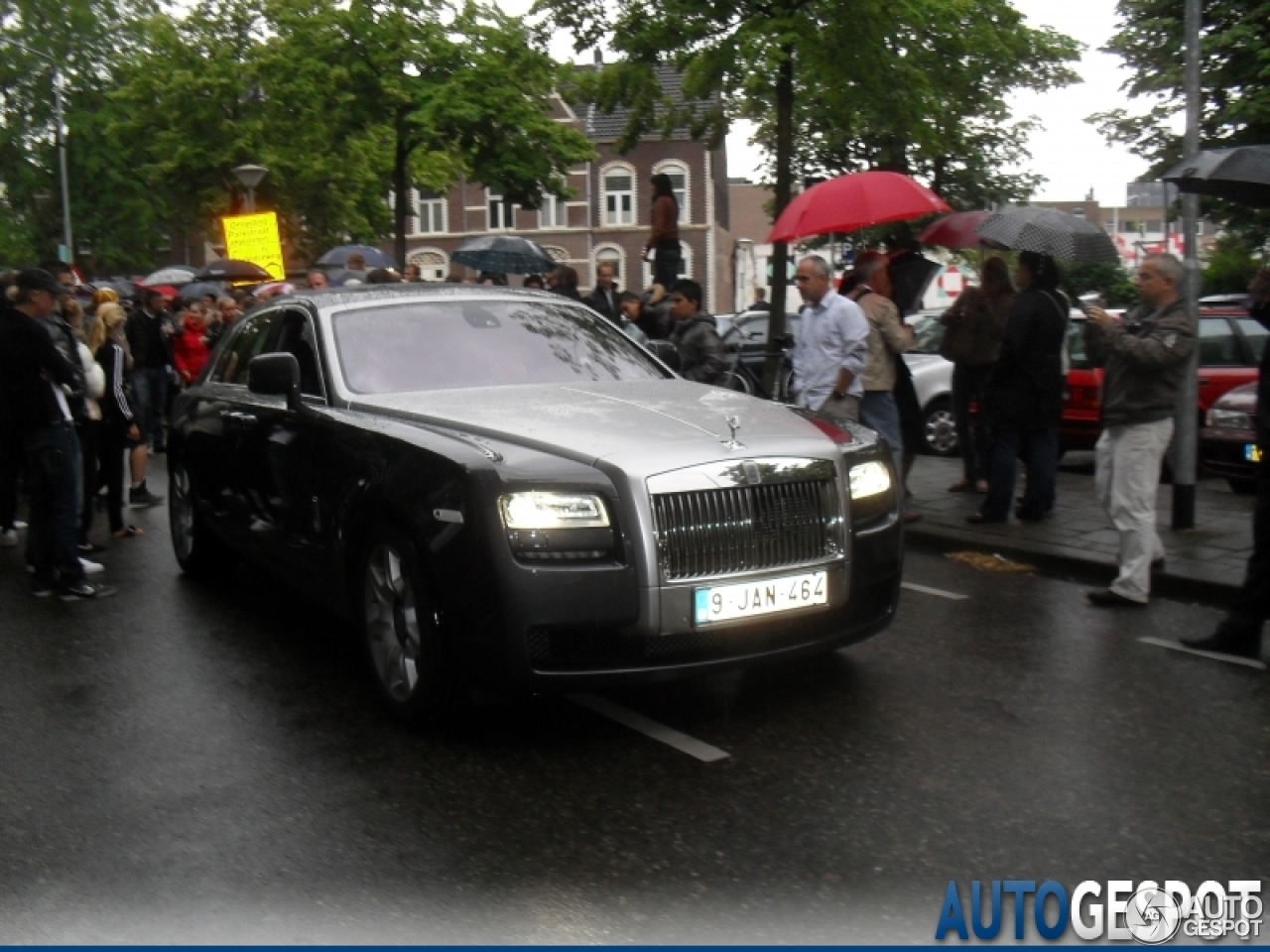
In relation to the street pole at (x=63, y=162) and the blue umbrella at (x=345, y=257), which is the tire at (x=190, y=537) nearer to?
the blue umbrella at (x=345, y=257)

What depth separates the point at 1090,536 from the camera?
31.8ft

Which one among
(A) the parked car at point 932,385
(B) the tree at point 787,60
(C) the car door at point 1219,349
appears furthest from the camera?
(A) the parked car at point 932,385

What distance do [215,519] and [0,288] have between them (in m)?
3.61

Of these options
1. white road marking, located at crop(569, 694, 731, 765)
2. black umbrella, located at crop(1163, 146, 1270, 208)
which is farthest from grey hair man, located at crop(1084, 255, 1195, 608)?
white road marking, located at crop(569, 694, 731, 765)

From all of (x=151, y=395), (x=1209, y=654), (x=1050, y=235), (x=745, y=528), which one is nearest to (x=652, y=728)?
(x=745, y=528)

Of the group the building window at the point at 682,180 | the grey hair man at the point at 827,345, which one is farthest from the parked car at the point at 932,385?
the building window at the point at 682,180

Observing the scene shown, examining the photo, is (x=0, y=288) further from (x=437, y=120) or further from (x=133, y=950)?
(x=437, y=120)

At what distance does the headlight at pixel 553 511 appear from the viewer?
16.8ft

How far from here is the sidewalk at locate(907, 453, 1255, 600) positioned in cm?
841

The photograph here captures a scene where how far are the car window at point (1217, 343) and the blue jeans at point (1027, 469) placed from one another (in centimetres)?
419

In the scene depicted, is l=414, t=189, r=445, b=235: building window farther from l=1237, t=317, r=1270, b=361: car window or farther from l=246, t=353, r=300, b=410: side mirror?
l=246, t=353, r=300, b=410: side mirror

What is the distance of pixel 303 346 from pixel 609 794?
3.13 meters

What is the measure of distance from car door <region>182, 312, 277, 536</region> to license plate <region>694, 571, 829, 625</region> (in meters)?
3.10

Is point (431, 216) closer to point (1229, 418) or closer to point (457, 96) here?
point (457, 96)
